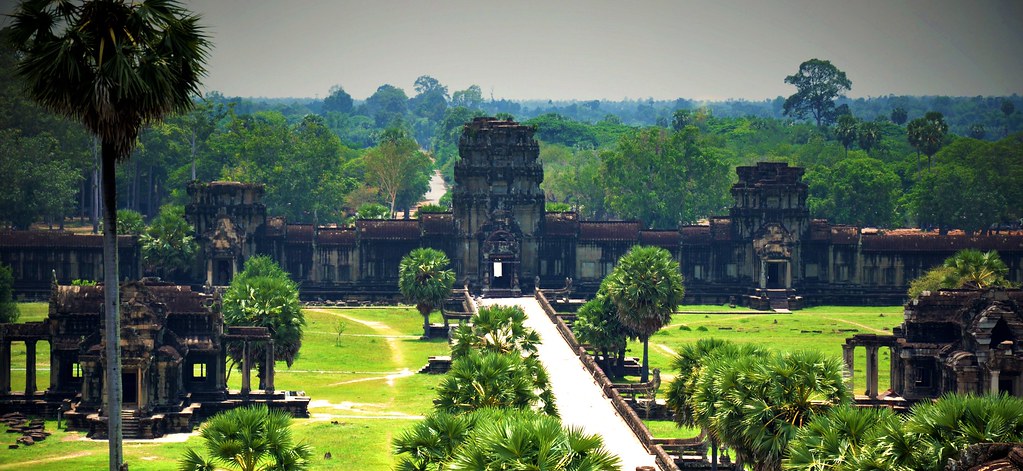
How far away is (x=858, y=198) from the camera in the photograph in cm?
15938

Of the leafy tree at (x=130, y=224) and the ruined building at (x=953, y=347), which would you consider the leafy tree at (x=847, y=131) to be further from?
the ruined building at (x=953, y=347)

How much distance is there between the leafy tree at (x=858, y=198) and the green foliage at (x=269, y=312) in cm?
8678

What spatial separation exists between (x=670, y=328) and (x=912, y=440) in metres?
70.0

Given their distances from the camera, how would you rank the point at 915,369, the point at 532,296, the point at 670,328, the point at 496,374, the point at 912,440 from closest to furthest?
the point at 912,440 → the point at 496,374 → the point at 915,369 → the point at 670,328 → the point at 532,296

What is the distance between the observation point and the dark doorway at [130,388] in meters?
75.3

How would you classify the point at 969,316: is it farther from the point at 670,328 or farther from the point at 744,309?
the point at 744,309

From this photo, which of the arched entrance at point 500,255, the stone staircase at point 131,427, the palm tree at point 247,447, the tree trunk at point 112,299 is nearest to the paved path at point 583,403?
the palm tree at point 247,447

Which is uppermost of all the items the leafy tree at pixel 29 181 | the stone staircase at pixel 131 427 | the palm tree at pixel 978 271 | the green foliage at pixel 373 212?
the leafy tree at pixel 29 181

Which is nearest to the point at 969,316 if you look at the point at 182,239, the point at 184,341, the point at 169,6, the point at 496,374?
the point at 496,374

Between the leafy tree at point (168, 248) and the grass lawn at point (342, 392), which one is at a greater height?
the leafy tree at point (168, 248)

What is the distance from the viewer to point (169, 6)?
43000 mm

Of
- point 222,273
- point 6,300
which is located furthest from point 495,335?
point 222,273

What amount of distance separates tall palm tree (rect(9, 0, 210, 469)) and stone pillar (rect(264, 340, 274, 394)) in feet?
120

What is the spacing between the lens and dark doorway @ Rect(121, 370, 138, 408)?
75312mm
